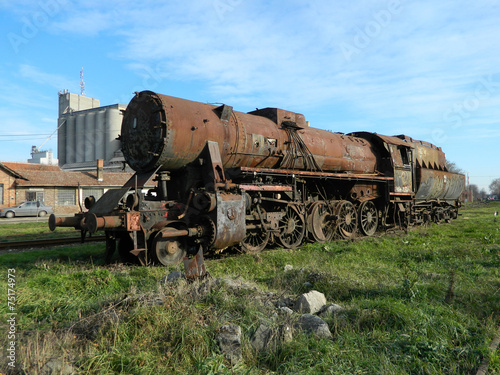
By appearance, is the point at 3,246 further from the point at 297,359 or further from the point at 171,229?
the point at 297,359

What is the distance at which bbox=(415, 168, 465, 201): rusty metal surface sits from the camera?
15.8 meters

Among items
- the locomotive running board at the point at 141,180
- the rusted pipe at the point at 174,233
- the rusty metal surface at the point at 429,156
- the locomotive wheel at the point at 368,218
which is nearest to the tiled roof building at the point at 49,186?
the locomotive running board at the point at 141,180

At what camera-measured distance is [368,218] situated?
1305cm

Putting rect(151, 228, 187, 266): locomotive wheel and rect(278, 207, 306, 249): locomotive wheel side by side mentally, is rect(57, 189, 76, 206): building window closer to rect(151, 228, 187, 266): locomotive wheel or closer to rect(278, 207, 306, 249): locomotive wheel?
rect(278, 207, 306, 249): locomotive wheel

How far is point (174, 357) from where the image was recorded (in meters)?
3.40

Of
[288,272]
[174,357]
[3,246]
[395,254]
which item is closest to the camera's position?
[174,357]

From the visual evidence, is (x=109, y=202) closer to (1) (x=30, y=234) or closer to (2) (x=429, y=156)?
(1) (x=30, y=234)

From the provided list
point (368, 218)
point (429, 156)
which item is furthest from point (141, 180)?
point (429, 156)

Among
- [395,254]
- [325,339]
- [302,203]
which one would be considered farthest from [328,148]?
[325,339]

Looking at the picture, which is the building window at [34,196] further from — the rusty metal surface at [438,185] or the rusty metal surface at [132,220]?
the rusty metal surface at [438,185]

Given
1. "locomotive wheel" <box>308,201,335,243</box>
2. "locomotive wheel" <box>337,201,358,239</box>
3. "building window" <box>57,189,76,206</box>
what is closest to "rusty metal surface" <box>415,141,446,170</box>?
"locomotive wheel" <box>337,201,358,239</box>

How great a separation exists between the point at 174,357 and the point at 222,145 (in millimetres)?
5731

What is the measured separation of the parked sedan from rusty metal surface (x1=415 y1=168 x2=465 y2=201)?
2665 cm

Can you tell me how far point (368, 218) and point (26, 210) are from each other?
2725 centimetres
